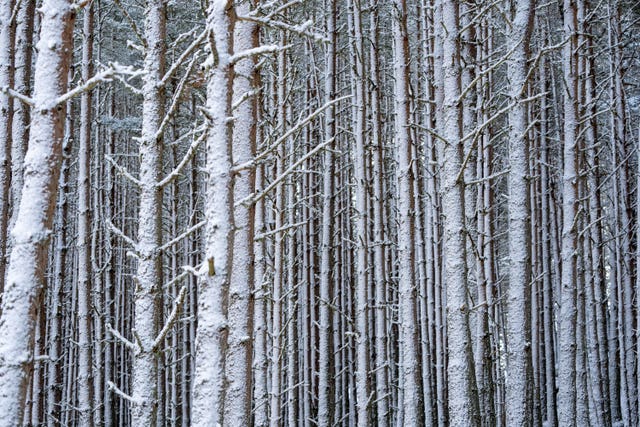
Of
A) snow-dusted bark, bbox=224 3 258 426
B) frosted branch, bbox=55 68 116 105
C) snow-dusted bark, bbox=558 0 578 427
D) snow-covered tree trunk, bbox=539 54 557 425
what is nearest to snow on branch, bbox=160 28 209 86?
snow-dusted bark, bbox=224 3 258 426

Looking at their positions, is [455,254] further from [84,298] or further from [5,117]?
[84,298]

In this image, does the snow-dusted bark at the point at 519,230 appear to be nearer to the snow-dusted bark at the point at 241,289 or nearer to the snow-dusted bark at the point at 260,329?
the snow-dusted bark at the point at 260,329

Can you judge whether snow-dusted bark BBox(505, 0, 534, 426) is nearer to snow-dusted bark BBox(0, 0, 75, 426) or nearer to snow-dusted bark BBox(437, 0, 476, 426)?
snow-dusted bark BBox(437, 0, 476, 426)

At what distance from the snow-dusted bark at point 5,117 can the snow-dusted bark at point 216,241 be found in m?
3.37

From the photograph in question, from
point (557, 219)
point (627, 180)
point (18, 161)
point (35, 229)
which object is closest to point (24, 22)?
point (18, 161)

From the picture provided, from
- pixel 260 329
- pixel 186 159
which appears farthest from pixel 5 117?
pixel 260 329

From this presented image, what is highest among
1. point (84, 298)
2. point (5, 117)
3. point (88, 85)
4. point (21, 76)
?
point (21, 76)

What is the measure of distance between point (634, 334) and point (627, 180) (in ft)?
8.57

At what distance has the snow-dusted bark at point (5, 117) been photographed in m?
5.68

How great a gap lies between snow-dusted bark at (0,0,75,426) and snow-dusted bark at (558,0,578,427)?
518 cm

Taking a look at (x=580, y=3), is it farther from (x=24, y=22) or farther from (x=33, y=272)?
(x=33, y=272)

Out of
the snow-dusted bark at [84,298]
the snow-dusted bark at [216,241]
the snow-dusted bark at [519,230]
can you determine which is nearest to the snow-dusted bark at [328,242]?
the snow-dusted bark at [84,298]

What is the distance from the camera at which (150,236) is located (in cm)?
411

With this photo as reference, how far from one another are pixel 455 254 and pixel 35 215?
110 inches
